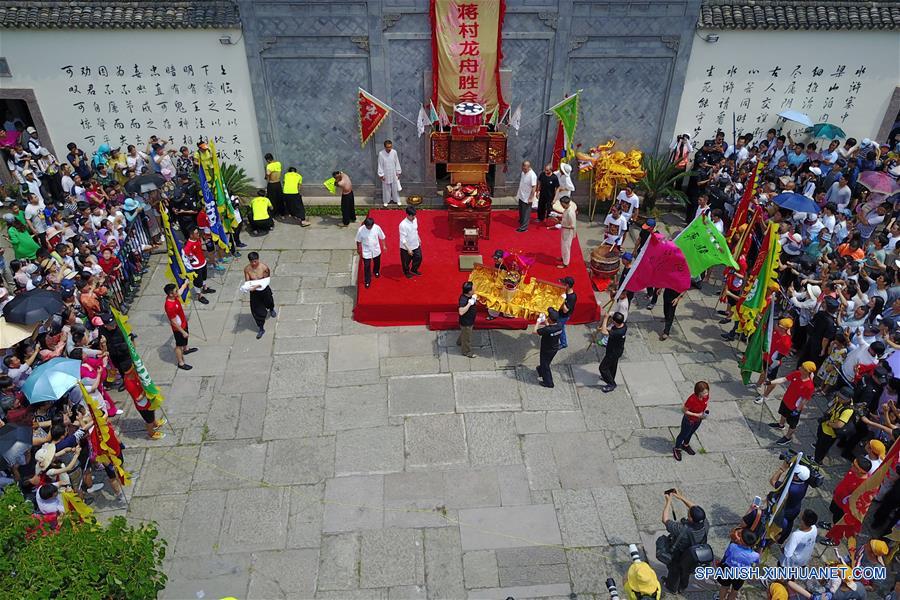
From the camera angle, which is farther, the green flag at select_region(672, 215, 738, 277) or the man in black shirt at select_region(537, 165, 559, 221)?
the man in black shirt at select_region(537, 165, 559, 221)

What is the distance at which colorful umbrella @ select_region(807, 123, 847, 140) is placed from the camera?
14859mm

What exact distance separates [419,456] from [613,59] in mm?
9752

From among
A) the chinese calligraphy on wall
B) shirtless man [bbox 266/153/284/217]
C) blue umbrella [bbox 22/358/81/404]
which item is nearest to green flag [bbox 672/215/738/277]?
shirtless man [bbox 266/153/284/217]

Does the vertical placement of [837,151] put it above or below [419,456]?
above

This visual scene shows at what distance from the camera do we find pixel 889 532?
8555mm

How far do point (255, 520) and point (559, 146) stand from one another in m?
10.4

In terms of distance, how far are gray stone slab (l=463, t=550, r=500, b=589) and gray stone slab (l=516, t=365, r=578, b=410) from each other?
2678 millimetres

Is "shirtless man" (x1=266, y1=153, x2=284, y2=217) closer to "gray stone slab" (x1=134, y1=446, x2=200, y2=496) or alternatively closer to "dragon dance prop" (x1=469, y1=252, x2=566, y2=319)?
"dragon dance prop" (x1=469, y1=252, x2=566, y2=319)

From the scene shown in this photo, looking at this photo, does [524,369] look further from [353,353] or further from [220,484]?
[220,484]

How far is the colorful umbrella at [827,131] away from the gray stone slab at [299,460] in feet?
41.2

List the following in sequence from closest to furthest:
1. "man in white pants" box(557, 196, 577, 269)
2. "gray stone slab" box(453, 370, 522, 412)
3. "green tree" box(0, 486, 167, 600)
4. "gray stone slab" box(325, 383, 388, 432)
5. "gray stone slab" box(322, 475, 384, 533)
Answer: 1. "green tree" box(0, 486, 167, 600)
2. "gray stone slab" box(322, 475, 384, 533)
3. "gray stone slab" box(325, 383, 388, 432)
4. "gray stone slab" box(453, 370, 522, 412)
5. "man in white pants" box(557, 196, 577, 269)

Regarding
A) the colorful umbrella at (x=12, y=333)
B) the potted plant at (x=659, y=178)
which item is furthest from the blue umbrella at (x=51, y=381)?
the potted plant at (x=659, y=178)

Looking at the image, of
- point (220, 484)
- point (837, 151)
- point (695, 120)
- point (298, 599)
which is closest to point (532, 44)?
point (695, 120)

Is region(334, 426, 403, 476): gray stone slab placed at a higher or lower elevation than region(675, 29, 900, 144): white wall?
lower
